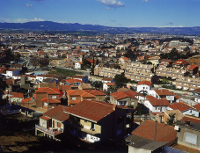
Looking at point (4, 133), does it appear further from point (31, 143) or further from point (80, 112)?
point (80, 112)

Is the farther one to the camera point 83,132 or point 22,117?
point 22,117

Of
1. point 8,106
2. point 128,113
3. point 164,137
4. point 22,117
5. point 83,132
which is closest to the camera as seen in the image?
point 164,137

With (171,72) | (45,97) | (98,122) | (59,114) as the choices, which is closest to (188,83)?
(171,72)

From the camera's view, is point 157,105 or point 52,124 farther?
point 157,105

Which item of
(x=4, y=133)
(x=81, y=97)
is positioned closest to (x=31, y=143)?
(x=4, y=133)

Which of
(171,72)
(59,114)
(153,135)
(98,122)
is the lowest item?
(171,72)

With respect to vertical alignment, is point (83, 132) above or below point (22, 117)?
above

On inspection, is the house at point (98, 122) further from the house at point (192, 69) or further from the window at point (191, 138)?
the house at point (192, 69)

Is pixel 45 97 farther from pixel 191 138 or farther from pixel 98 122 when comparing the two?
pixel 191 138
